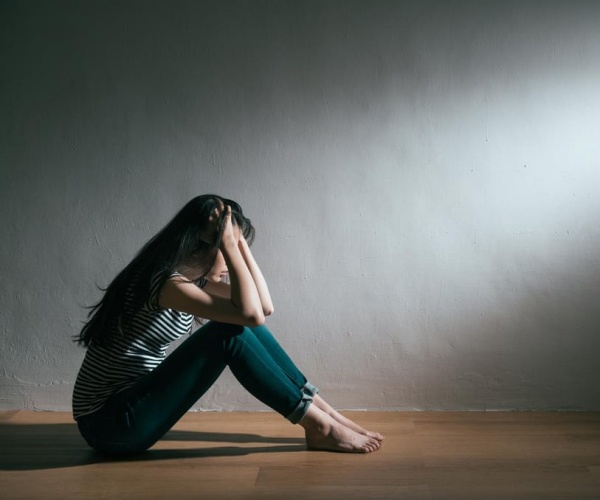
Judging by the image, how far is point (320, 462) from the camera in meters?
2.26

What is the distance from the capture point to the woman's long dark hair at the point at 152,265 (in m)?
2.16

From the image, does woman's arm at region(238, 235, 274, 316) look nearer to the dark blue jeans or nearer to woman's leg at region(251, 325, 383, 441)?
woman's leg at region(251, 325, 383, 441)

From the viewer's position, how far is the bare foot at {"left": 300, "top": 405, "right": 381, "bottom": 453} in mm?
2338

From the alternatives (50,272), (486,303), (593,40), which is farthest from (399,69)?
(50,272)

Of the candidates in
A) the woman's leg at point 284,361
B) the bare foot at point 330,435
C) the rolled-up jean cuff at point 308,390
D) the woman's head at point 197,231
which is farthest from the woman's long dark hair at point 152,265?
the bare foot at point 330,435

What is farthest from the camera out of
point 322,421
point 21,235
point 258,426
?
→ point 21,235

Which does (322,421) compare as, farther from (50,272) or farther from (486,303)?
(50,272)

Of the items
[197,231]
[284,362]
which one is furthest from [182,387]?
[197,231]

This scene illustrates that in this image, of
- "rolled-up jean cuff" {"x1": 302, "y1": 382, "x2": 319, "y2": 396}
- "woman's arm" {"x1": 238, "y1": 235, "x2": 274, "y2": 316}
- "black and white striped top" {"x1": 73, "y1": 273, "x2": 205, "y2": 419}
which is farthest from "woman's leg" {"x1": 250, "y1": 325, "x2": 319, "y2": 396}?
"black and white striped top" {"x1": 73, "y1": 273, "x2": 205, "y2": 419}

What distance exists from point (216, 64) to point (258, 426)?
1.32m

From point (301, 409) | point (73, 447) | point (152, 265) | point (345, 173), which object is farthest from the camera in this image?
point (345, 173)

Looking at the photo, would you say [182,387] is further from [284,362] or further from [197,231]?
[197,231]

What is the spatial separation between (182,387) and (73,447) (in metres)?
0.53

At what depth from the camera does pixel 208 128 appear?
2.85 meters
